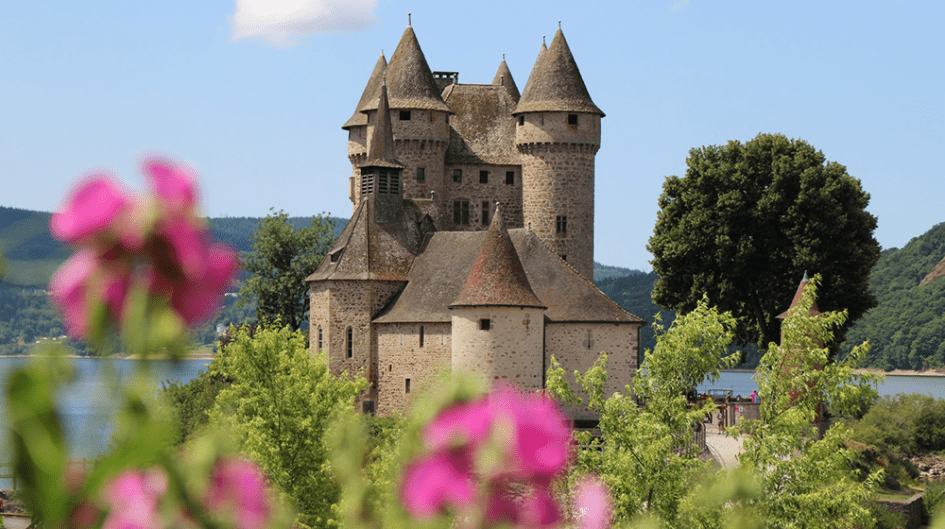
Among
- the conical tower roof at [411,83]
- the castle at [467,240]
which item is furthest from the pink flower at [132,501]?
the conical tower roof at [411,83]

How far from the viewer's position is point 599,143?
55.5 metres

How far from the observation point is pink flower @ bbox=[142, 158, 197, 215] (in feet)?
4.14

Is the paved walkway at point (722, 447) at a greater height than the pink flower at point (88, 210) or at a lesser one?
lesser

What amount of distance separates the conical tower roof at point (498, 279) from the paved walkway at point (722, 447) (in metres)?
7.38

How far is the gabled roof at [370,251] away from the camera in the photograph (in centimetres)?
4703

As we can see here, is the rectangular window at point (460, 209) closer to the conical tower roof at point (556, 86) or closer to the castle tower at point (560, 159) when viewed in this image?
the castle tower at point (560, 159)

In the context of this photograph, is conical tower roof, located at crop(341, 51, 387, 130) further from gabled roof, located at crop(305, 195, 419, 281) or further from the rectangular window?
gabled roof, located at crop(305, 195, 419, 281)

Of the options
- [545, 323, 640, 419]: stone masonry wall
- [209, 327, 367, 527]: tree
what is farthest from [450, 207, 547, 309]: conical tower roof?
[209, 327, 367, 527]: tree

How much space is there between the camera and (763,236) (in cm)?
5044

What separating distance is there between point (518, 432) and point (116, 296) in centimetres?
48

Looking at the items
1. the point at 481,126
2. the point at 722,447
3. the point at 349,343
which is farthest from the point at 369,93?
the point at 722,447

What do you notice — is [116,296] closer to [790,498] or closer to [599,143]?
[790,498]

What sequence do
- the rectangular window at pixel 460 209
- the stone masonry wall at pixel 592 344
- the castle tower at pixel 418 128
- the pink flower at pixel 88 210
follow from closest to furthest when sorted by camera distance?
1. the pink flower at pixel 88 210
2. the stone masonry wall at pixel 592 344
3. the castle tower at pixel 418 128
4. the rectangular window at pixel 460 209

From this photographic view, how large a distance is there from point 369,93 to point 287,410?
30.6 metres
